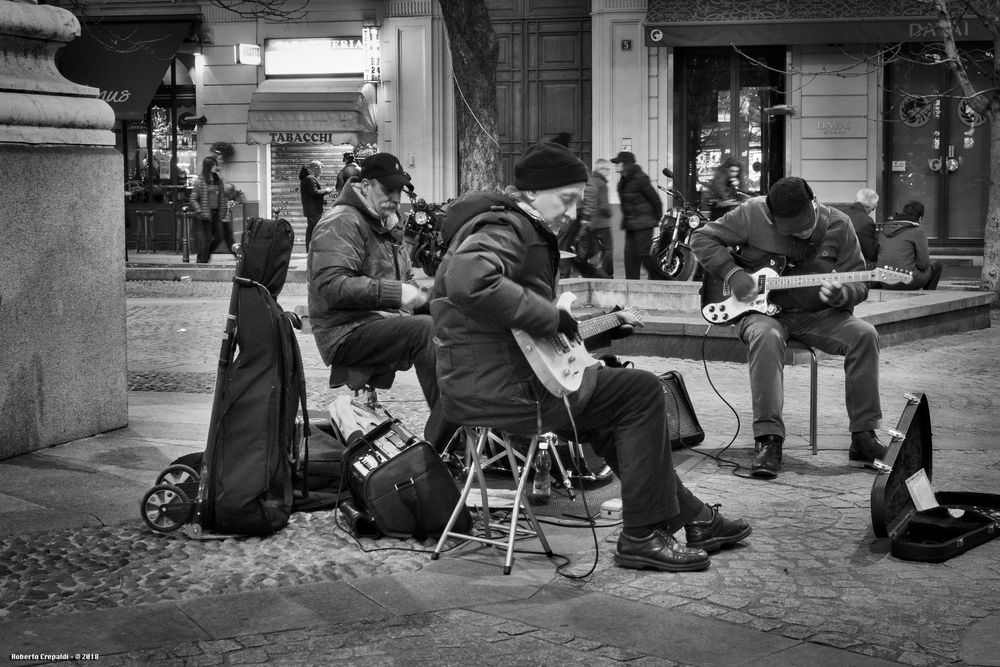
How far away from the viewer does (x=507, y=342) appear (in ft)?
16.4

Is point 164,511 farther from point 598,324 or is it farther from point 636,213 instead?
point 636,213

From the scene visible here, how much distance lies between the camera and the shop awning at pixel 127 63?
24.1 m

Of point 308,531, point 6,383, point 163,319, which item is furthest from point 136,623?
point 163,319

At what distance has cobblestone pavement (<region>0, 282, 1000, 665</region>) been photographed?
4.16 meters

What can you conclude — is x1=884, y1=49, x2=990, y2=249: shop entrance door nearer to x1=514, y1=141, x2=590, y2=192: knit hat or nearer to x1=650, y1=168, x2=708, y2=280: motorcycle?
x1=650, y1=168, x2=708, y2=280: motorcycle

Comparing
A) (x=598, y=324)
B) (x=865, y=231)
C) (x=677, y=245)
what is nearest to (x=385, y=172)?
(x=598, y=324)

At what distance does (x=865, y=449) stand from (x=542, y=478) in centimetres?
182

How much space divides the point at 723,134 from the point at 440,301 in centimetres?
1826

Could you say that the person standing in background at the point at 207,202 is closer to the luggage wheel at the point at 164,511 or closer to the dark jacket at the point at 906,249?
the dark jacket at the point at 906,249

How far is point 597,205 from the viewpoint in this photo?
16.5 m

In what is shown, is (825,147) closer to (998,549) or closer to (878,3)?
(878,3)

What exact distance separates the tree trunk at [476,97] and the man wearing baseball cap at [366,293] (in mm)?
8785

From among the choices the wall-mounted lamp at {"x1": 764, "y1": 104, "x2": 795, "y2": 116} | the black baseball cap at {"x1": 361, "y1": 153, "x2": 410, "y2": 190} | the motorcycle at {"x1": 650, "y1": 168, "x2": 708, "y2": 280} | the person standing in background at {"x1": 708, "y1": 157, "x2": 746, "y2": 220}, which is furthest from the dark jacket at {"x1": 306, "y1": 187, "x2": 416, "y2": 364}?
the wall-mounted lamp at {"x1": 764, "y1": 104, "x2": 795, "y2": 116}

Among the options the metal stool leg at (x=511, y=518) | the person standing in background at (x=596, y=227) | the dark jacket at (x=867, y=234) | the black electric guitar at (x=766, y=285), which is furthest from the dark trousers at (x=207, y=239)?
the metal stool leg at (x=511, y=518)
